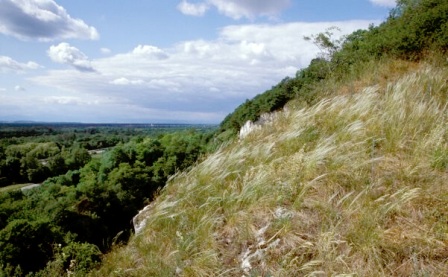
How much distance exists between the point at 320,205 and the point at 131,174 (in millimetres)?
23606

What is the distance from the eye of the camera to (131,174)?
25.8 meters

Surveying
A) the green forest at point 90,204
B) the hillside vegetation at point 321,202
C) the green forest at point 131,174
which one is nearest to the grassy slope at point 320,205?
the hillside vegetation at point 321,202

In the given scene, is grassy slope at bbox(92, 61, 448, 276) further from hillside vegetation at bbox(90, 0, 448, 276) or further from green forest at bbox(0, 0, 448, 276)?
green forest at bbox(0, 0, 448, 276)

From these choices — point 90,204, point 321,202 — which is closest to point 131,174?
point 90,204

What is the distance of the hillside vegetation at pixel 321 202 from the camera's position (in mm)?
3035

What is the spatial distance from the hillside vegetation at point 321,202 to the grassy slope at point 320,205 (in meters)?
0.01

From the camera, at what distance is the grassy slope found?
3.03m

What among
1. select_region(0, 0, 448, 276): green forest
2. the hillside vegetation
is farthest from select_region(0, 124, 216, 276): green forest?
the hillside vegetation

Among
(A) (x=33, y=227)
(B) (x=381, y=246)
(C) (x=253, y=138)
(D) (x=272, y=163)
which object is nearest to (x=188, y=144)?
(A) (x=33, y=227)

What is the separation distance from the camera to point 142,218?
5707 mm

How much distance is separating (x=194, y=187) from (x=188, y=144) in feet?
78.0

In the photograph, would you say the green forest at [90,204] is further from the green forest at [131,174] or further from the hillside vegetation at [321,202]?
the hillside vegetation at [321,202]

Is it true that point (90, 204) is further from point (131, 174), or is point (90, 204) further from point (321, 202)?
point (321, 202)

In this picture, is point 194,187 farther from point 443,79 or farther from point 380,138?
point 443,79
